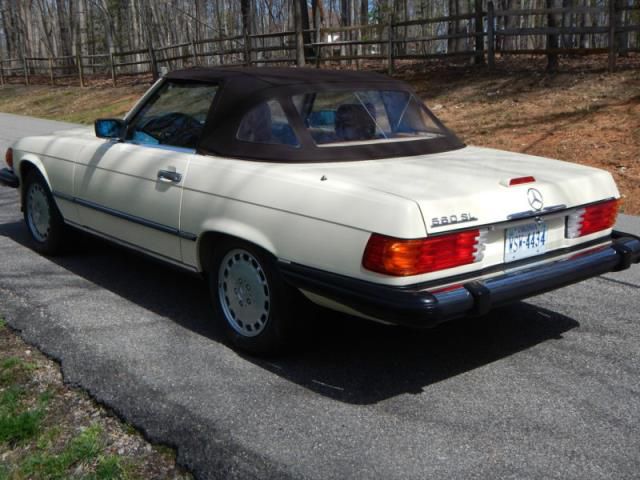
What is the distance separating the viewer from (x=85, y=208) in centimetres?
522

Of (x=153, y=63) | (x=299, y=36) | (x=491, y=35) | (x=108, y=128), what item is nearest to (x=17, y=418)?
(x=108, y=128)

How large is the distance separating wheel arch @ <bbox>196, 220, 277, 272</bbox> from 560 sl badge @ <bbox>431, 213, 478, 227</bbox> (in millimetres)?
844

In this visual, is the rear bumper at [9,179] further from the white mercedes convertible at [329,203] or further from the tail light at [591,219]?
the tail light at [591,219]

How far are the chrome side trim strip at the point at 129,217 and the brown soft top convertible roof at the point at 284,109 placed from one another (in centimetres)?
49

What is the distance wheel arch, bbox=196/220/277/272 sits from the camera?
3.69 meters

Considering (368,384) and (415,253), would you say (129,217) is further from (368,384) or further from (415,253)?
(415,253)

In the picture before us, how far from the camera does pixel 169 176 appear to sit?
4.32 m

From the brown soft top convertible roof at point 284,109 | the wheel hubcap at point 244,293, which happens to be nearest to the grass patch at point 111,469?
the wheel hubcap at point 244,293

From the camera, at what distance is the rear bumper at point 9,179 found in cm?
618

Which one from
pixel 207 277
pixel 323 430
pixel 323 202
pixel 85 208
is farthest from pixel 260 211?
pixel 85 208

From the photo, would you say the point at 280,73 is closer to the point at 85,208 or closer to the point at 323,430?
the point at 85,208

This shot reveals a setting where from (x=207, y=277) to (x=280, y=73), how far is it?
1.34m

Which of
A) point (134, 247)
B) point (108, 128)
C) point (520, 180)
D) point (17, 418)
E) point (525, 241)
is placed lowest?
point (17, 418)

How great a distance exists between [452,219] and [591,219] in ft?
3.60
